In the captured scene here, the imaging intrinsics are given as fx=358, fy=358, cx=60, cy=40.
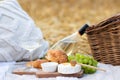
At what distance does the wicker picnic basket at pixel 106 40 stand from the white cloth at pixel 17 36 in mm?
291

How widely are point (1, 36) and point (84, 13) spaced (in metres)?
2.83

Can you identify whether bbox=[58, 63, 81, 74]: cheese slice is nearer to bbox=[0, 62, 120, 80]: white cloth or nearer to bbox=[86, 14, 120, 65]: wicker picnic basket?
bbox=[0, 62, 120, 80]: white cloth

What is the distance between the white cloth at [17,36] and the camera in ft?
5.92

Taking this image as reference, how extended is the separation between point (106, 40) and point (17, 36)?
0.46m

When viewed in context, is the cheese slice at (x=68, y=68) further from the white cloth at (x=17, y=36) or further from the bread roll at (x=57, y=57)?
the white cloth at (x=17, y=36)

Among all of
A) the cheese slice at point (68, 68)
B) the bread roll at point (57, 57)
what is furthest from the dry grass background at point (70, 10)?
the cheese slice at point (68, 68)

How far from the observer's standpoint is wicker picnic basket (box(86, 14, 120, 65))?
1765 mm

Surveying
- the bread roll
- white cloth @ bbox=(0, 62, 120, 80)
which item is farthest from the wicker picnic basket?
the bread roll

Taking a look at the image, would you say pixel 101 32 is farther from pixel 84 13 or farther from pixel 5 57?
pixel 84 13

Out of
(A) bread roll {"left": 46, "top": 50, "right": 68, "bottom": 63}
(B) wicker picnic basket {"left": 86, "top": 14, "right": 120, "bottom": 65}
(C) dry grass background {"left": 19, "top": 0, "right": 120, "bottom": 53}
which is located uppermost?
(C) dry grass background {"left": 19, "top": 0, "right": 120, "bottom": 53}

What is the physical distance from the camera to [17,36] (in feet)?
6.10

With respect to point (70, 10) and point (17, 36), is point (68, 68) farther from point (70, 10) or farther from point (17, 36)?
point (70, 10)

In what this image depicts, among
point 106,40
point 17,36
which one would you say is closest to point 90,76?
point 106,40

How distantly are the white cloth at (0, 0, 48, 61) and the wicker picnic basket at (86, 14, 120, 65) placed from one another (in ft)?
0.95
